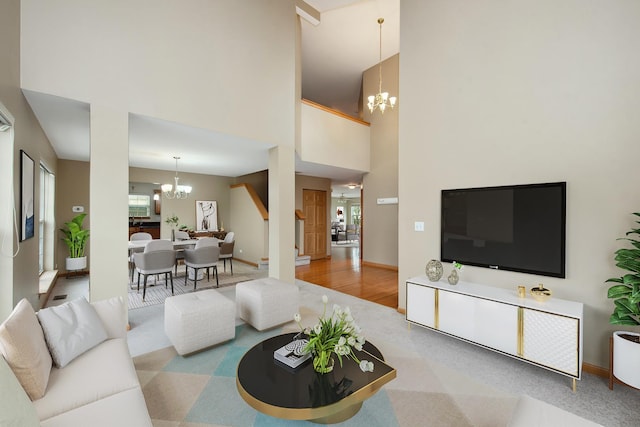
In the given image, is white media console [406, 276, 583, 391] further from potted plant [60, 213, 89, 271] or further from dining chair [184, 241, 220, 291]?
potted plant [60, 213, 89, 271]

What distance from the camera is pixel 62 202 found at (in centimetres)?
582

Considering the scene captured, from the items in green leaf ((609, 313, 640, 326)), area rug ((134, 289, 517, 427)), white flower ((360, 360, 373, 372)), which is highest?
green leaf ((609, 313, 640, 326))

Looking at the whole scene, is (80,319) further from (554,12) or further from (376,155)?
(376,155)

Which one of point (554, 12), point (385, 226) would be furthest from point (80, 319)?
point (385, 226)

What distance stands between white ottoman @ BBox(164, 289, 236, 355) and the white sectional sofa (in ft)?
2.27

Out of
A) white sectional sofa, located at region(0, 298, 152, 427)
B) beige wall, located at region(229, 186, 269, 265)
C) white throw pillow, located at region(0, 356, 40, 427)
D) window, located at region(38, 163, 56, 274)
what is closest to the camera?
white throw pillow, located at region(0, 356, 40, 427)

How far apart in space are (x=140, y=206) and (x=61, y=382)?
851cm

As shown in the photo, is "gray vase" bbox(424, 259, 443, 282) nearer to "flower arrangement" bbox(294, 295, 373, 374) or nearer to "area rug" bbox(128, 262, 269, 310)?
"flower arrangement" bbox(294, 295, 373, 374)

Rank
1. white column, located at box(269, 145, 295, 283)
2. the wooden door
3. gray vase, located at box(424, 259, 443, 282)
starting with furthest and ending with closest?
1. the wooden door
2. white column, located at box(269, 145, 295, 283)
3. gray vase, located at box(424, 259, 443, 282)

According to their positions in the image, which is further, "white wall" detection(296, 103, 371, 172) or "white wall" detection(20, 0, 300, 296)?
"white wall" detection(296, 103, 371, 172)

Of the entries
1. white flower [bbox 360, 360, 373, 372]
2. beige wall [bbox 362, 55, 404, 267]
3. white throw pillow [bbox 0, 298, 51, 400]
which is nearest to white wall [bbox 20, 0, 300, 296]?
white throw pillow [bbox 0, 298, 51, 400]

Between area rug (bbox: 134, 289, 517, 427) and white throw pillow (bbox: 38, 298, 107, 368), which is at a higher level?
white throw pillow (bbox: 38, 298, 107, 368)

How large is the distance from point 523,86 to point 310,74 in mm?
5865

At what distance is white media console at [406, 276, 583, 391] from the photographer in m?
2.21
